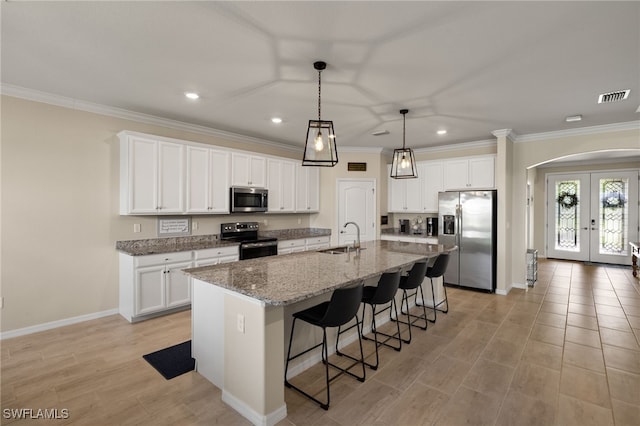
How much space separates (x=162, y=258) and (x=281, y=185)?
2377 mm

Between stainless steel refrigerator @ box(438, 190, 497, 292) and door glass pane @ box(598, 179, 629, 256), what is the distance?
4683mm

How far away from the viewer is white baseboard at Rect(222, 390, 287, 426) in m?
2.00

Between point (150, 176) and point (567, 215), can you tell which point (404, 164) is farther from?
point (567, 215)

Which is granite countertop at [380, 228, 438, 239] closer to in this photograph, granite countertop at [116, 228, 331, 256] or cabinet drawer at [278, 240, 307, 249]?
cabinet drawer at [278, 240, 307, 249]

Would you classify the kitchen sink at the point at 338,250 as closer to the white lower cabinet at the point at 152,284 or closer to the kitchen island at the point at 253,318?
the kitchen island at the point at 253,318

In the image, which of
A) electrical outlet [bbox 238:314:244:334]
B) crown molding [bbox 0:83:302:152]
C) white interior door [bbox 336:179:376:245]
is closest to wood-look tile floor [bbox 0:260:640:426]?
electrical outlet [bbox 238:314:244:334]

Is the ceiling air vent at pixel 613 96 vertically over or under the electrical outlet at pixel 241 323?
over

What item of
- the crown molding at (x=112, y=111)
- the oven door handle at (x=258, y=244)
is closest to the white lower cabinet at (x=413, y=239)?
the oven door handle at (x=258, y=244)

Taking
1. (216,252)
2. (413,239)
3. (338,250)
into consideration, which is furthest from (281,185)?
(413,239)

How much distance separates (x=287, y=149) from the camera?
6.13 meters

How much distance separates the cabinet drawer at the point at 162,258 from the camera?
146 inches

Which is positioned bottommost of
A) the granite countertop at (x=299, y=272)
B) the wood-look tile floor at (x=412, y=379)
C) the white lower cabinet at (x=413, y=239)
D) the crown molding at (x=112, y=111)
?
the wood-look tile floor at (x=412, y=379)

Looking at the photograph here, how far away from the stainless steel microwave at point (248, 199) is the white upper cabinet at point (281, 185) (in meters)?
0.21

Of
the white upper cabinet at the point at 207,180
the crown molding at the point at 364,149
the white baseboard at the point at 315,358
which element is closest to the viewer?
the white baseboard at the point at 315,358
